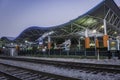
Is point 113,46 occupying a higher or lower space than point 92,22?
lower

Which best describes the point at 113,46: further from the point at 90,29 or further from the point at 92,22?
the point at 90,29

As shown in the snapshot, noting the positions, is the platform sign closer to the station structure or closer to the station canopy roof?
the station structure

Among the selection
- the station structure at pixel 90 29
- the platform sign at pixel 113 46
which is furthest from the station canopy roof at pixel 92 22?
the platform sign at pixel 113 46

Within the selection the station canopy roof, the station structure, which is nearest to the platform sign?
the station structure

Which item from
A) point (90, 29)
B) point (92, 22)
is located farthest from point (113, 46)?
point (90, 29)

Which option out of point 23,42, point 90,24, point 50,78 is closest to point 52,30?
point 90,24

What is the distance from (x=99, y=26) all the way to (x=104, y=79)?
140ft

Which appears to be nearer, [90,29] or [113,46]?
[113,46]

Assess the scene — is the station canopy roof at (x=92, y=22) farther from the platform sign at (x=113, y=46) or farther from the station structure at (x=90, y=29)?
the platform sign at (x=113, y=46)

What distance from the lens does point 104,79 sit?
382 inches

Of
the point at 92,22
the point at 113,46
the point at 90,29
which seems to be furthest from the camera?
the point at 90,29

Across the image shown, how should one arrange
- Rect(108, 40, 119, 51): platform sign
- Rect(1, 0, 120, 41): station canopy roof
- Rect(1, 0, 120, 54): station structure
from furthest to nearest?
Rect(1, 0, 120, 41): station canopy roof < Rect(1, 0, 120, 54): station structure < Rect(108, 40, 119, 51): platform sign

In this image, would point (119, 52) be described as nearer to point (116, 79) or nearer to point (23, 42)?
point (116, 79)

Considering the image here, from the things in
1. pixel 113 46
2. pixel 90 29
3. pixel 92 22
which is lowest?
pixel 113 46
